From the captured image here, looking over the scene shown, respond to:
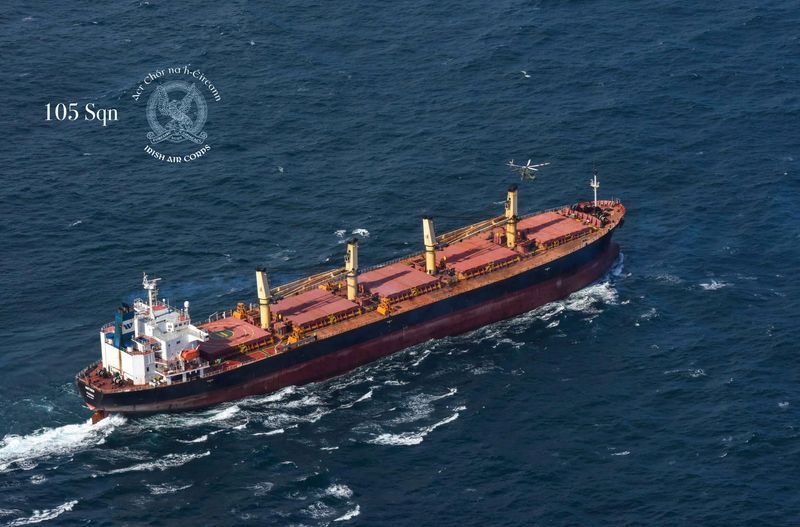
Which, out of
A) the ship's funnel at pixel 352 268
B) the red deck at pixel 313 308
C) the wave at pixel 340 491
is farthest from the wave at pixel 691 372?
the wave at pixel 340 491

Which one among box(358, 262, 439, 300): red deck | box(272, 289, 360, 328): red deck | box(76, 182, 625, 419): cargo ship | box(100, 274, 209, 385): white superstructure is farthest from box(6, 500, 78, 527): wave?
box(358, 262, 439, 300): red deck

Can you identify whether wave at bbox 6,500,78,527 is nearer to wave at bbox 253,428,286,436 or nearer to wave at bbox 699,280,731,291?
wave at bbox 253,428,286,436

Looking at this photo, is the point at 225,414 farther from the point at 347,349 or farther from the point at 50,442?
the point at 50,442

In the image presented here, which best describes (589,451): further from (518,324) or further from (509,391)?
(518,324)

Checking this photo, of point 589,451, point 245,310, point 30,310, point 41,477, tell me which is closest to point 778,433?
point 589,451

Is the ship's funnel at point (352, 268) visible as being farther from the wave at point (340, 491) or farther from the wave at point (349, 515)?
the wave at point (349, 515)

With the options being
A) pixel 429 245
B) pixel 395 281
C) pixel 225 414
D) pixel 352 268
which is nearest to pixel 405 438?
pixel 225 414
